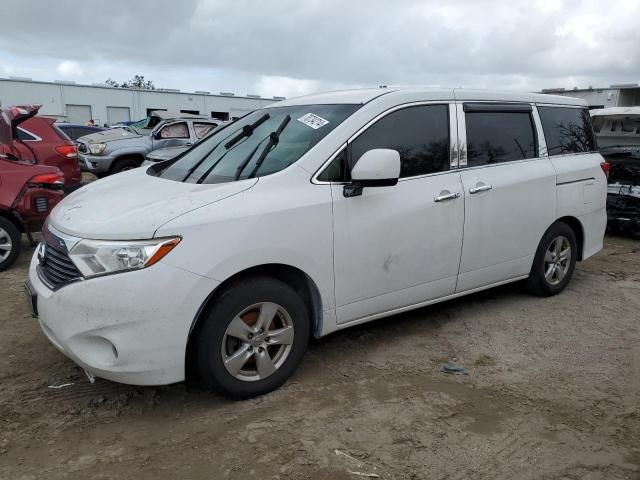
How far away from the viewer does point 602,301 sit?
512 centimetres

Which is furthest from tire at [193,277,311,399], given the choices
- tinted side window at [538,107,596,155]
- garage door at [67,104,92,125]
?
garage door at [67,104,92,125]

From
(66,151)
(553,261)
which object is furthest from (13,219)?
(553,261)

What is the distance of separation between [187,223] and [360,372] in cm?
159

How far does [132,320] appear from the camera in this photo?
2752mm

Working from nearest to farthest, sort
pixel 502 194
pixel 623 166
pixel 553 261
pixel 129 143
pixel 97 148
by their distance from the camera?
pixel 502 194, pixel 553 261, pixel 623 166, pixel 97 148, pixel 129 143

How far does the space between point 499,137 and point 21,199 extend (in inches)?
194

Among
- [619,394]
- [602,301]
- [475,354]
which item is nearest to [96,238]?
[475,354]

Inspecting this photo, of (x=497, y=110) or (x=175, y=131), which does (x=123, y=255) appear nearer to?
(x=497, y=110)

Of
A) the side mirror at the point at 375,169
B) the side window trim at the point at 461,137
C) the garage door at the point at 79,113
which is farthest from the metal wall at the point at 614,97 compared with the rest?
the garage door at the point at 79,113

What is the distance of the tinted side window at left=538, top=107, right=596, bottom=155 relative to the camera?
189 inches

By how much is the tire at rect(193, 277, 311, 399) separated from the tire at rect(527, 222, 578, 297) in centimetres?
254

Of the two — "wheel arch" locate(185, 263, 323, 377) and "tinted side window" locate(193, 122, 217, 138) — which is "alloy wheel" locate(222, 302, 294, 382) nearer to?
"wheel arch" locate(185, 263, 323, 377)

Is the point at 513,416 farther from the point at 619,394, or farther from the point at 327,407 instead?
the point at 327,407

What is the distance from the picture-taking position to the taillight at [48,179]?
19.7ft
